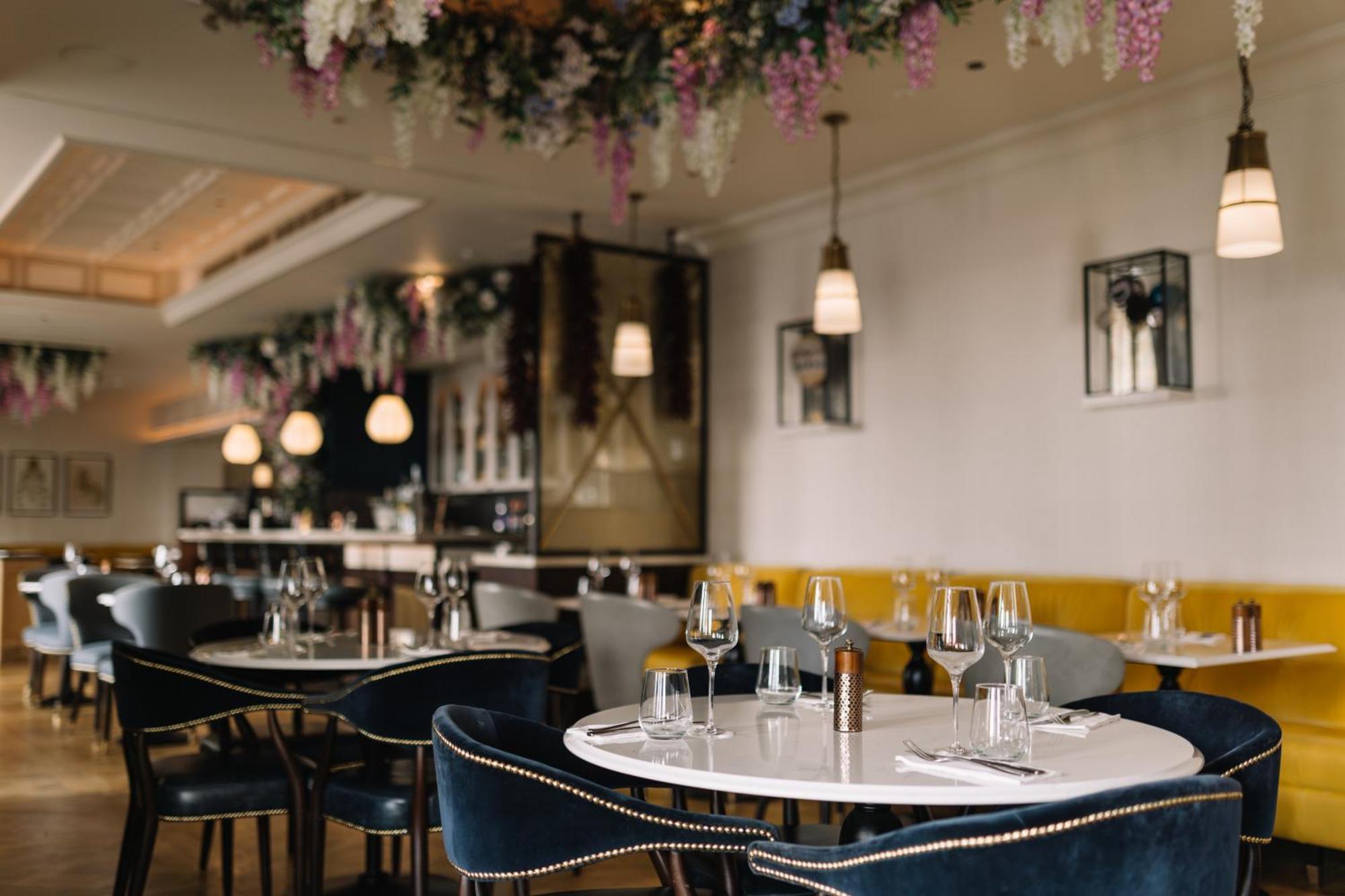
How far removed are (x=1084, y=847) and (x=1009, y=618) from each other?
644 millimetres

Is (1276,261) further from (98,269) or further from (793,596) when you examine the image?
(98,269)

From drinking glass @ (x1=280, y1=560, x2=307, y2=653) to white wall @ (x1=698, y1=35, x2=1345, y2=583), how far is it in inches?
136

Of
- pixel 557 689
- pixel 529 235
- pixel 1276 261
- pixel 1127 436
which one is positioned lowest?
pixel 557 689

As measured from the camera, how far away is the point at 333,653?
3461 millimetres

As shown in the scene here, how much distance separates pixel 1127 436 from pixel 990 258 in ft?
3.96

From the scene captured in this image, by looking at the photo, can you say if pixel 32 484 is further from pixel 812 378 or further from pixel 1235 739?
pixel 1235 739

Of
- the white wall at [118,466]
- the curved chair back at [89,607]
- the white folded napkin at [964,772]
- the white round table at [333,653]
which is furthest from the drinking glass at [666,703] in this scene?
the white wall at [118,466]

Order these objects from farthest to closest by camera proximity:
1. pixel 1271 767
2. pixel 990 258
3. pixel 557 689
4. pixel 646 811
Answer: pixel 990 258 < pixel 557 689 < pixel 1271 767 < pixel 646 811

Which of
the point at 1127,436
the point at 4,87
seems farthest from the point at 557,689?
the point at 4,87

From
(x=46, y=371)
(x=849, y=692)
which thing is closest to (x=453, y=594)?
(x=849, y=692)

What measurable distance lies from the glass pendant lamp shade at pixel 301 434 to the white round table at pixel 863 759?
882 centimetres

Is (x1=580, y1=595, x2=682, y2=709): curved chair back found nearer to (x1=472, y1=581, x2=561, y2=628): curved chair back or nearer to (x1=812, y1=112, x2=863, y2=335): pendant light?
(x1=472, y1=581, x2=561, y2=628): curved chair back

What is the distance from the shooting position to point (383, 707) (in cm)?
281

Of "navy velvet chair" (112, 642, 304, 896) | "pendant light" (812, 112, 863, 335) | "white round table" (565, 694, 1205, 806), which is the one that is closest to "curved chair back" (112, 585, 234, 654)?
"navy velvet chair" (112, 642, 304, 896)
